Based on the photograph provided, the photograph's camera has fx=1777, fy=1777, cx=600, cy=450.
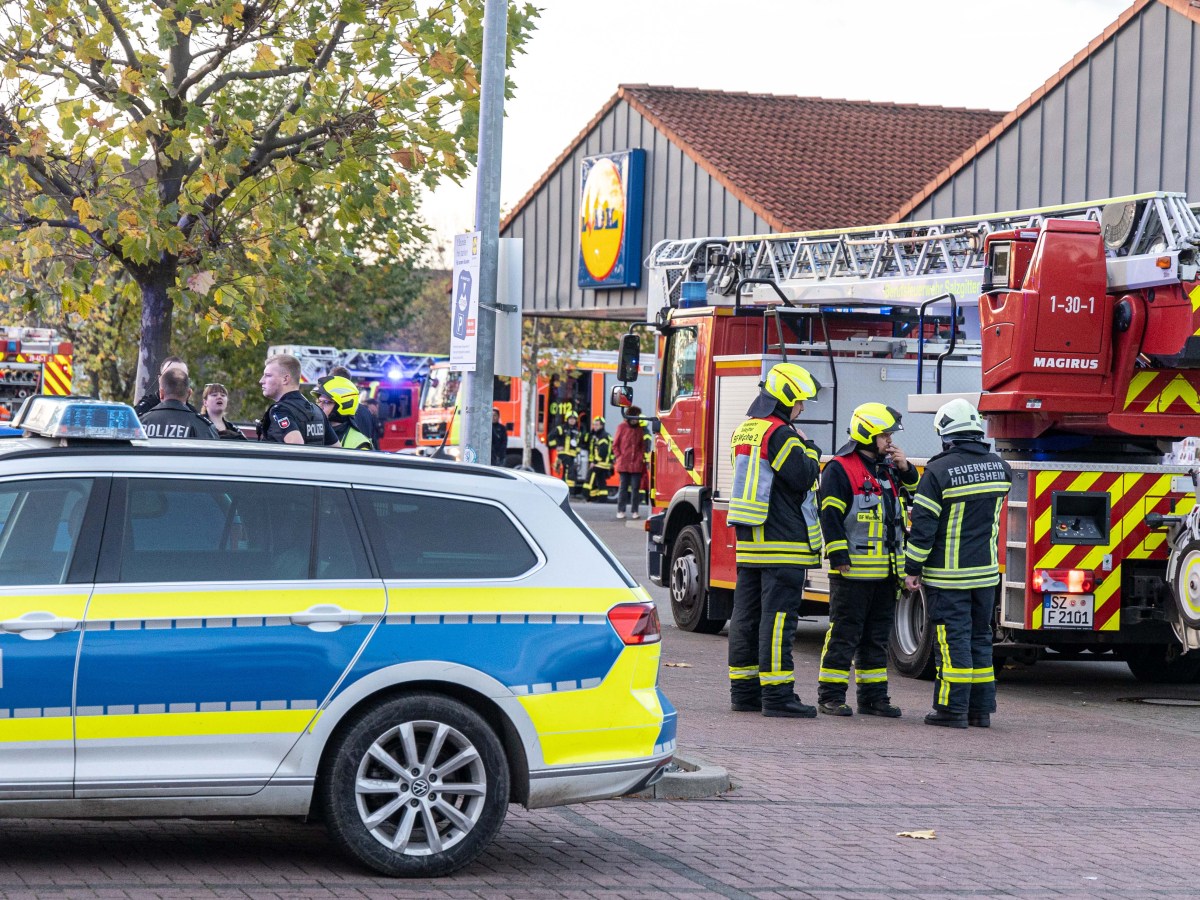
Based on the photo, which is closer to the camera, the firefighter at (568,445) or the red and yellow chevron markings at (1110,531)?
the red and yellow chevron markings at (1110,531)

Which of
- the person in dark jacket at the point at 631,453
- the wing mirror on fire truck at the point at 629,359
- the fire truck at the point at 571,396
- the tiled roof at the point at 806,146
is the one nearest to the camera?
the wing mirror on fire truck at the point at 629,359

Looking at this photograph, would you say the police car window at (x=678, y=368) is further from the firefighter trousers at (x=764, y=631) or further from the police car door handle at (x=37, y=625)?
the police car door handle at (x=37, y=625)

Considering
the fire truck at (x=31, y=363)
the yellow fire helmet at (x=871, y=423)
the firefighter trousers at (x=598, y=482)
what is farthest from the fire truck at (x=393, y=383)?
the yellow fire helmet at (x=871, y=423)

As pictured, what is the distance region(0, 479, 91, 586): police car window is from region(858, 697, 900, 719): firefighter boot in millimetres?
6292

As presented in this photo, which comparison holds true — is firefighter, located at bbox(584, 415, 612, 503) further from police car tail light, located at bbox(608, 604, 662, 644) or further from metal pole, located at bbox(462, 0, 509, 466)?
police car tail light, located at bbox(608, 604, 662, 644)

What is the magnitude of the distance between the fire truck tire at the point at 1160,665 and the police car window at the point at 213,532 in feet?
28.7

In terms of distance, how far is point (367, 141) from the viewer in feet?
44.2

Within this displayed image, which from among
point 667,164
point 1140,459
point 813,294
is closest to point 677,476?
point 813,294

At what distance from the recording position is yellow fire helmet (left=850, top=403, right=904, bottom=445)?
1077 centimetres

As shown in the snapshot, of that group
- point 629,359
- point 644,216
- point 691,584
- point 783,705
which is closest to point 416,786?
point 783,705

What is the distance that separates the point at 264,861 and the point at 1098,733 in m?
6.19

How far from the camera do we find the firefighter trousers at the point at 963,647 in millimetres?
10758

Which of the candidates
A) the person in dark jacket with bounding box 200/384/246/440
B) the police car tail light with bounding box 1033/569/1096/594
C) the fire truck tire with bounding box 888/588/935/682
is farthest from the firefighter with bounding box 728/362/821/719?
the person in dark jacket with bounding box 200/384/246/440

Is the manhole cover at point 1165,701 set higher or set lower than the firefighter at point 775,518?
lower
